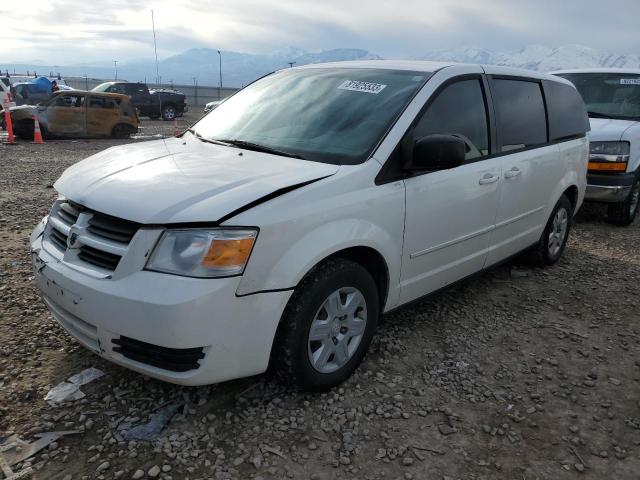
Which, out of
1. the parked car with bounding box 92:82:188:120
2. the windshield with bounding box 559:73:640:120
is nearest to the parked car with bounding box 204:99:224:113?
the windshield with bounding box 559:73:640:120

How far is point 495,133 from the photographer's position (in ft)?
12.0

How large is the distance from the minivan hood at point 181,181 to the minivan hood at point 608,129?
16.8 feet

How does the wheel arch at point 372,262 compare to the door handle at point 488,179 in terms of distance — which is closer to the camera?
the wheel arch at point 372,262

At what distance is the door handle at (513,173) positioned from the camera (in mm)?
3709

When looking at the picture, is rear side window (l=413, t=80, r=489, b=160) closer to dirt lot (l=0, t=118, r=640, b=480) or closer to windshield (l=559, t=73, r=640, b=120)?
dirt lot (l=0, t=118, r=640, b=480)

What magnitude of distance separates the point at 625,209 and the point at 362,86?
5018 millimetres

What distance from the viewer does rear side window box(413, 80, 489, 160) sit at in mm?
3115

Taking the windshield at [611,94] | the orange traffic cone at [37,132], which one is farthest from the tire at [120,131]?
the windshield at [611,94]

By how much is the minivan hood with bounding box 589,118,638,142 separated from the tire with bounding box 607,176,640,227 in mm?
688

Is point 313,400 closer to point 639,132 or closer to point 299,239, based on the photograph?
point 299,239

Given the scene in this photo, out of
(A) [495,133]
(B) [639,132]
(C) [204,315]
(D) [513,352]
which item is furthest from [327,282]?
(B) [639,132]

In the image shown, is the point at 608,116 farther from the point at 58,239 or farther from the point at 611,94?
the point at 58,239

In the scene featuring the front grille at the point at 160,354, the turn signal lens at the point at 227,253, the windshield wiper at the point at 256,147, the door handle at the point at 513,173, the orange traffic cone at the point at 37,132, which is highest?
the windshield wiper at the point at 256,147

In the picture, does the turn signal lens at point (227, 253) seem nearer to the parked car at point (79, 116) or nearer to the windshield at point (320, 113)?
the windshield at point (320, 113)
